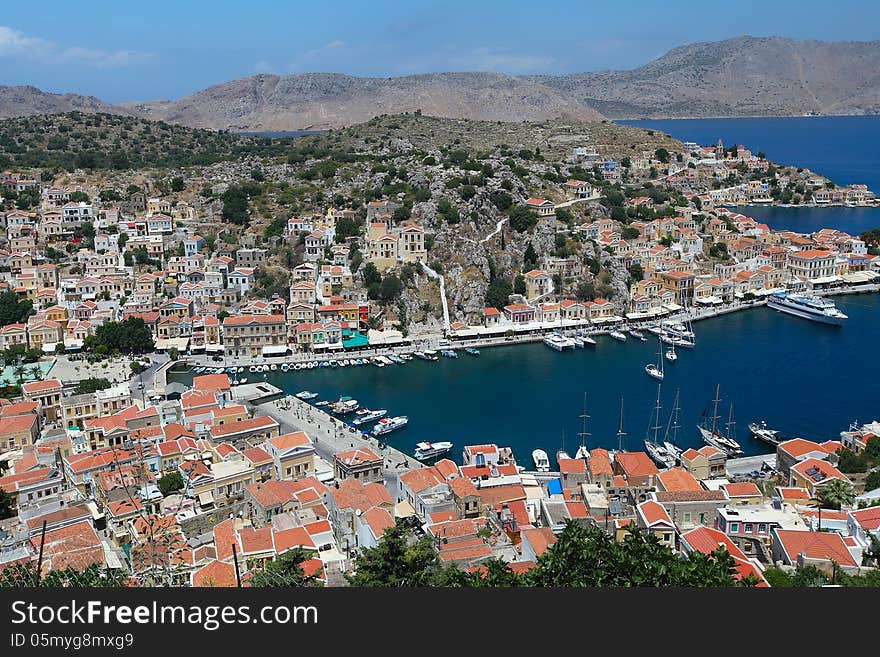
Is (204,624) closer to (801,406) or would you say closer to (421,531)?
(421,531)

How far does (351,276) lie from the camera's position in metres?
26.4

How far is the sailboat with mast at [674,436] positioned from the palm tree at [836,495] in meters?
3.13

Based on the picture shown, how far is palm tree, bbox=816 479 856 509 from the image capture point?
39.9 ft

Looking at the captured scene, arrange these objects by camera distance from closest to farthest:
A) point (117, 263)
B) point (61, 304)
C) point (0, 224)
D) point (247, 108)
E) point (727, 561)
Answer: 1. point (727, 561)
2. point (61, 304)
3. point (117, 263)
4. point (0, 224)
5. point (247, 108)

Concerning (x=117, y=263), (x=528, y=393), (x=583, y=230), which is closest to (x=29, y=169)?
→ (x=117, y=263)

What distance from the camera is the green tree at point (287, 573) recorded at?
8.51 meters

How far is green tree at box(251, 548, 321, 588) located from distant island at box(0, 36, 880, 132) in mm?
74366

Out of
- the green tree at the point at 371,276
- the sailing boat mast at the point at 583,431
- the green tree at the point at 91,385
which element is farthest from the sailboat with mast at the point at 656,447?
the green tree at the point at 91,385

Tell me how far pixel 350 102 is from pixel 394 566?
101m

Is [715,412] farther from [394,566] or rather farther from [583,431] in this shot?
[394,566]

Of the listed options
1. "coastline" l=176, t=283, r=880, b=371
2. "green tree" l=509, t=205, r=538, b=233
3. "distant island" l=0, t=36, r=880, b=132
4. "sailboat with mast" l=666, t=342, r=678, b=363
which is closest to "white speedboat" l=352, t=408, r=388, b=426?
"coastline" l=176, t=283, r=880, b=371

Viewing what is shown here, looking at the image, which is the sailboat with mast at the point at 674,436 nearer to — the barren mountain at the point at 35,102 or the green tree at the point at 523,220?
the green tree at the point at 523,220

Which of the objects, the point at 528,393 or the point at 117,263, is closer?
the point at 528,393

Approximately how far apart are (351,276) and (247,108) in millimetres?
90468
